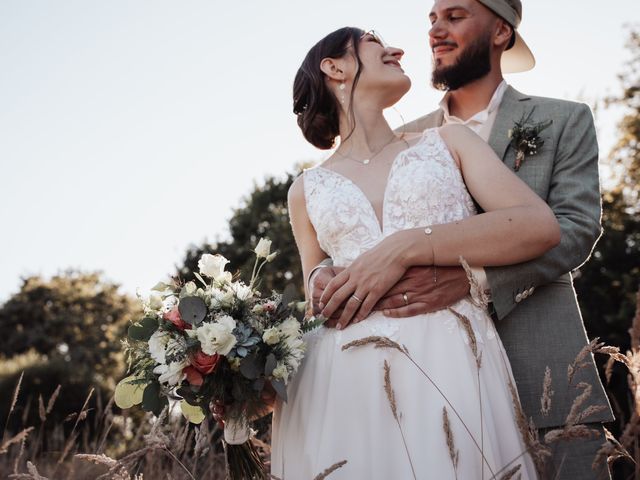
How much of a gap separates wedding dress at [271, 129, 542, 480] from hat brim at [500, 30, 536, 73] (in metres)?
1.81

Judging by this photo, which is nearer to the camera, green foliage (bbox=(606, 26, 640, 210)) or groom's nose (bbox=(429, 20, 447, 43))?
groom's nose (bbox=(429, 20, 447, 43))

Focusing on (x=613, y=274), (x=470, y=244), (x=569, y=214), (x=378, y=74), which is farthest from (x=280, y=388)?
(x=613, y=274)

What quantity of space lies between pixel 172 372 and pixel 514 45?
3.46 m

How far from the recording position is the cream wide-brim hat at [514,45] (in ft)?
15.4

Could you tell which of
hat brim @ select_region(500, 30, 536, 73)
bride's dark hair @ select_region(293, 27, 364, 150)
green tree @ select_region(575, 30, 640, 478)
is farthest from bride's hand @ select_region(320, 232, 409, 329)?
green tree @ select_region(575, 30, 640, 478)

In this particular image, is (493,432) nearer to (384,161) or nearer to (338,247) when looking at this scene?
(338,247)

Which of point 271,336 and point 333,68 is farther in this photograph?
point 333,68

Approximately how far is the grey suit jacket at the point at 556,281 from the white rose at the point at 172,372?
1.37m

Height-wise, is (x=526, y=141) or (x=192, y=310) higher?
(x=526, y=141)

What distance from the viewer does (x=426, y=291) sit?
10.2 feet

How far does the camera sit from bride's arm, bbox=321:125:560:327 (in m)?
3.00

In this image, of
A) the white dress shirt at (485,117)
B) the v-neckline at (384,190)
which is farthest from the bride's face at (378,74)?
the white dress shirt at (485,117)

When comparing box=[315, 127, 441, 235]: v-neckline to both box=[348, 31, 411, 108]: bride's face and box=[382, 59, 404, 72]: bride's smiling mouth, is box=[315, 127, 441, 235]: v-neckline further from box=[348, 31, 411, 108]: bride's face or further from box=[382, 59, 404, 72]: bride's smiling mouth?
box=[382, 59, 404, 72]: bride's smiling mouth

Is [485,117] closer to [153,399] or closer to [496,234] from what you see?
[496,234]
